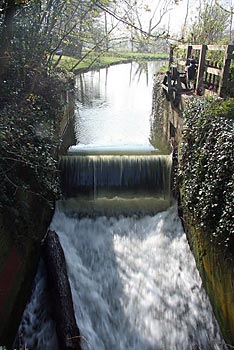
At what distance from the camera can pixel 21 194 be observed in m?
6.01

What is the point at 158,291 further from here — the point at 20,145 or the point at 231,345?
the point at 20,145

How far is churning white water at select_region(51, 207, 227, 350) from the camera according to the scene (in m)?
5.61

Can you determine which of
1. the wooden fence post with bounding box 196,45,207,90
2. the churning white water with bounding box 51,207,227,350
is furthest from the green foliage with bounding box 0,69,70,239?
the wooden fence post with bounding box 196,45,207,90

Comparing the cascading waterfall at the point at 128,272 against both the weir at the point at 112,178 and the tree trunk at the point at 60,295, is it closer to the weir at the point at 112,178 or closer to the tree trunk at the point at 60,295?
the weir at the point at 112,178

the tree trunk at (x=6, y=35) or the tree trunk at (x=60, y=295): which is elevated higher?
the tree trunk at (x=6, y=35)

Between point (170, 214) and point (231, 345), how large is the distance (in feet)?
12.5

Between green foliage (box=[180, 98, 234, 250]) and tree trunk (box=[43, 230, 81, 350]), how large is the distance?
273 cm

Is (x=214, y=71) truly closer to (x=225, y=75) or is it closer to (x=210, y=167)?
(x=225, y=75)

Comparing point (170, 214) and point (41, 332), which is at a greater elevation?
point (170, 214)

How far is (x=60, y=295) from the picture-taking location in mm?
5551

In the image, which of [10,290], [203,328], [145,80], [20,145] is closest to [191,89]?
[20,145]

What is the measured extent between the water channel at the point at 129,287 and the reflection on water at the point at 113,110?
169 inches

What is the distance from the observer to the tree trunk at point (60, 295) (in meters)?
4.97

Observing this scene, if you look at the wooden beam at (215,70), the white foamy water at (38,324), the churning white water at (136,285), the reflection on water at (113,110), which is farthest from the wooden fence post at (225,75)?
the white foamy water at (38,324)
